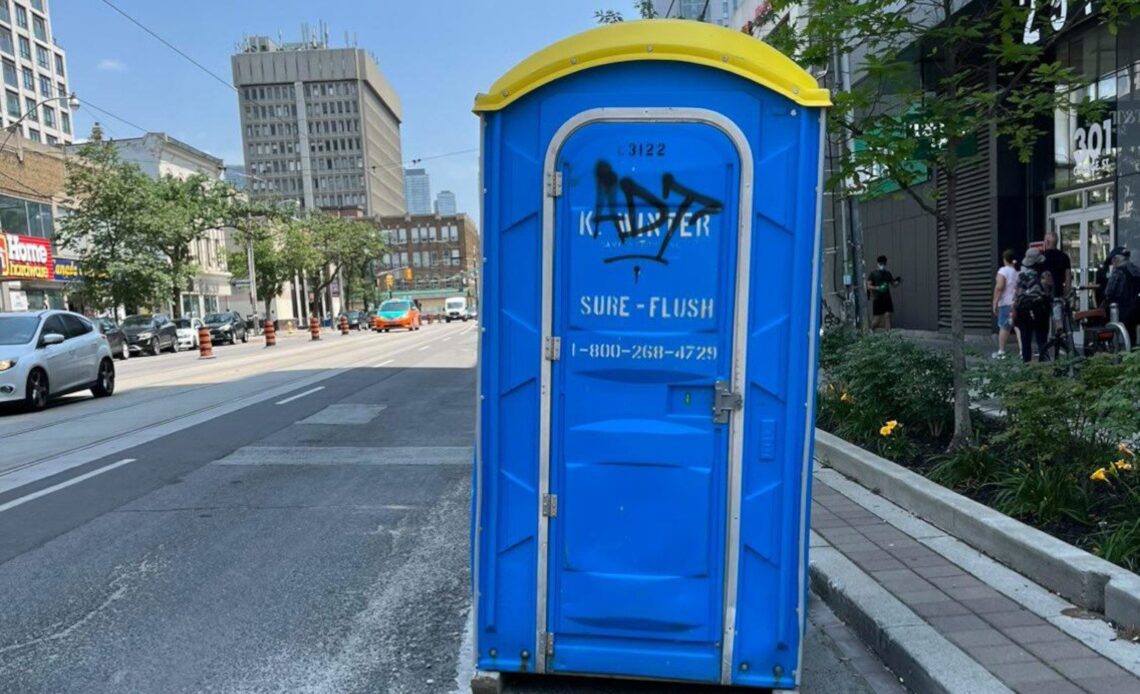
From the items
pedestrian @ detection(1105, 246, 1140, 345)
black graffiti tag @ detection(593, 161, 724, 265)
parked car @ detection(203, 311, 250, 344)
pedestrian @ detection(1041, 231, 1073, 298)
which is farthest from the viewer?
parked car @ detection(203, 311, 250, 344)

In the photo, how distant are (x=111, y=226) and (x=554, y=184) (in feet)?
130

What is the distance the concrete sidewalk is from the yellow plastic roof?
2292 millimetres

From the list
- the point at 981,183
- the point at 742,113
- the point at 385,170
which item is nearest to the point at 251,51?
the point at 385,170

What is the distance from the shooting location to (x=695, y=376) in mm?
2992

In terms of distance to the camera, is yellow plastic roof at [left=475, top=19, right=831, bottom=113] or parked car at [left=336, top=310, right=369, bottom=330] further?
parked car at [left=336, top=310, right=369, bottom=330]

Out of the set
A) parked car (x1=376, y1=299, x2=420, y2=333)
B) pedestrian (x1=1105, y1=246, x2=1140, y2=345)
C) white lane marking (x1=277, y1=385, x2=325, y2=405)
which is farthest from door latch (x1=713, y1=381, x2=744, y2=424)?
parked car (x1=376, y1=299, x2=420, y2=333)

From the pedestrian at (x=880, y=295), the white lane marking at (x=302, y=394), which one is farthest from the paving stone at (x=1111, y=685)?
the pedestrian at (x=880, y=295)

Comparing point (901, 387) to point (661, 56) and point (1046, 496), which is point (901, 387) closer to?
point (1046, 496)

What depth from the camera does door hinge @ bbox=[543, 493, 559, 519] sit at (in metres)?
3.10

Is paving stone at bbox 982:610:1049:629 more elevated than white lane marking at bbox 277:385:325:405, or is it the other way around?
paving stone at bbox 982:610:1049:629

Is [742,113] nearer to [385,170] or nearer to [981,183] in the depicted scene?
[981,183]

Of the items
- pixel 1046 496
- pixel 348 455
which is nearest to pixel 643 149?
pixel 1046 496

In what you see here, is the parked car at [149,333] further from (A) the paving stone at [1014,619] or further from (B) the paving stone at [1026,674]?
(B) the paving stone at [1026,674]

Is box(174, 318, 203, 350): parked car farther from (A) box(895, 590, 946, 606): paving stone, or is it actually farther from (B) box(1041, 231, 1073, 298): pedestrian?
(A) box(895, 590, 946, 606): paving stone
